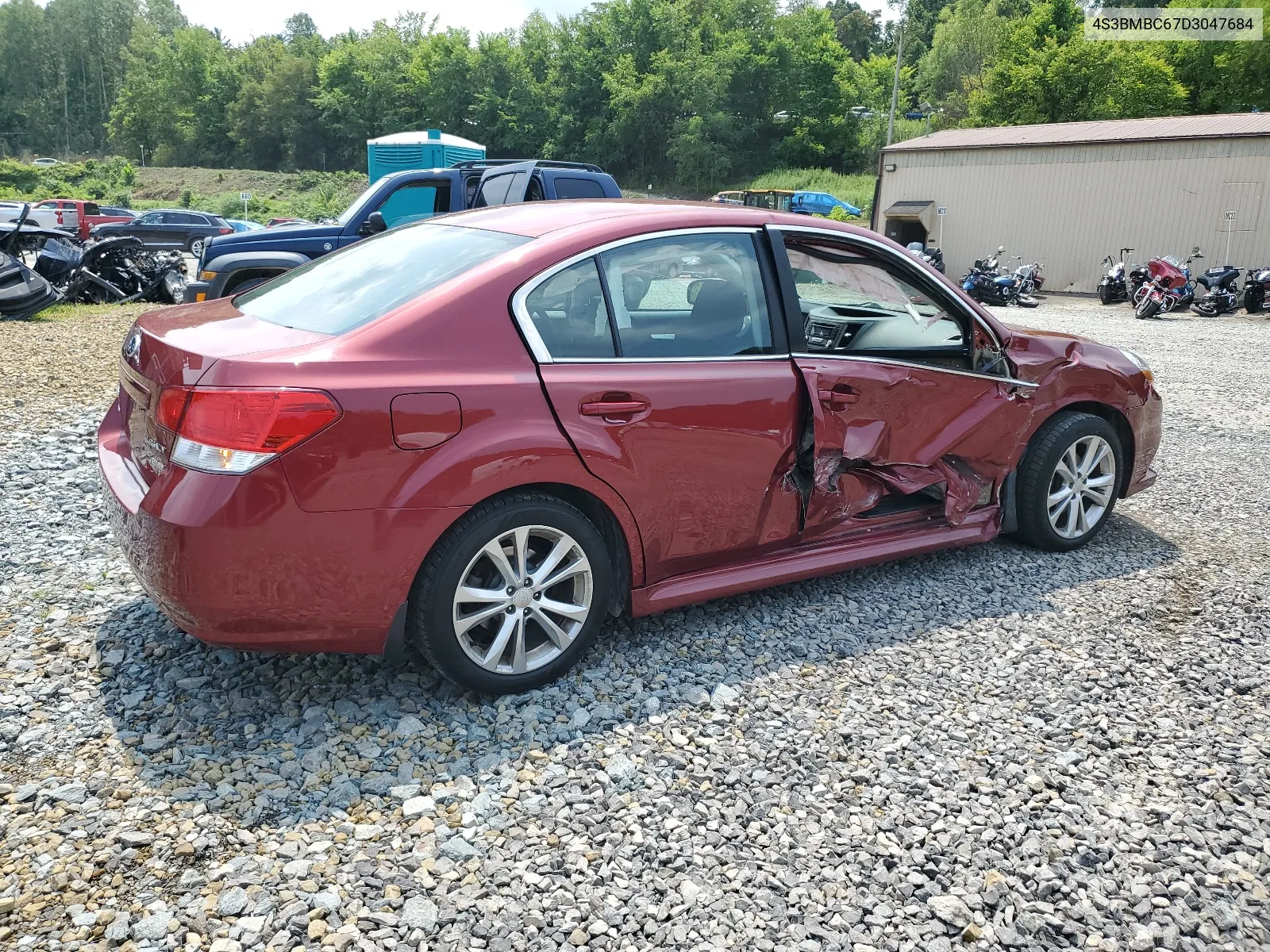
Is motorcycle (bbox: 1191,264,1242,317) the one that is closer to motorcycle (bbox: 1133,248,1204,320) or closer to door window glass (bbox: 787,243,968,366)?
motorcycle (bbox: 1133,248,1204,320)

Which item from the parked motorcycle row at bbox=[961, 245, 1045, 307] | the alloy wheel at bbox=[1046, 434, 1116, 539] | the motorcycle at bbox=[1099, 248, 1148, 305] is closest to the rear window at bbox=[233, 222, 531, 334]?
the alloy wheel at bbox=[1046, 434, 1116, 539]

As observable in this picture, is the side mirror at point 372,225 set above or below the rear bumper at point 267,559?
above

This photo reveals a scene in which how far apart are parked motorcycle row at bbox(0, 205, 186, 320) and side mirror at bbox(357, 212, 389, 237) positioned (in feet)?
15.1

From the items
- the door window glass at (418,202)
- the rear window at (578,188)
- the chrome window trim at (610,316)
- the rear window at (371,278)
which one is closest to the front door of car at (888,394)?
the chrome window trim at (610,316)

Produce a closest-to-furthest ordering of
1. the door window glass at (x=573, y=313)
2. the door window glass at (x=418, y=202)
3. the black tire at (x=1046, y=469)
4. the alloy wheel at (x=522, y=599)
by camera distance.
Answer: the alloy wheel at (x=522, y=599), the door window glass at (x=573, y=313), the black tire at (x=1046, y=469), the door window glass at (x=418, y=202)

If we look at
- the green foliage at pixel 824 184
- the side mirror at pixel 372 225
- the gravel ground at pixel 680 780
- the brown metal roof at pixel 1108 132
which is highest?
the green foliage at pixel 824 184

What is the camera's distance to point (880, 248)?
4.36m

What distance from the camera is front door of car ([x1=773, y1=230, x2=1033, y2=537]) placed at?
158 inches

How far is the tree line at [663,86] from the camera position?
50.0m

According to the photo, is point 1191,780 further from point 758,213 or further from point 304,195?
point 304,195

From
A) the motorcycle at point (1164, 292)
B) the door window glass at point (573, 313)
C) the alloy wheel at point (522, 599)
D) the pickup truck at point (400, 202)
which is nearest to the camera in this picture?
the alloy wheel at point (522, 599)

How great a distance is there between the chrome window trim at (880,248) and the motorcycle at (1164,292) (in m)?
18.0

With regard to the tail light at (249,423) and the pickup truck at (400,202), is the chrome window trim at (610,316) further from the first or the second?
the pickup truck at (400,202)

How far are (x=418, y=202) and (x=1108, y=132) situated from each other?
71.3ft
